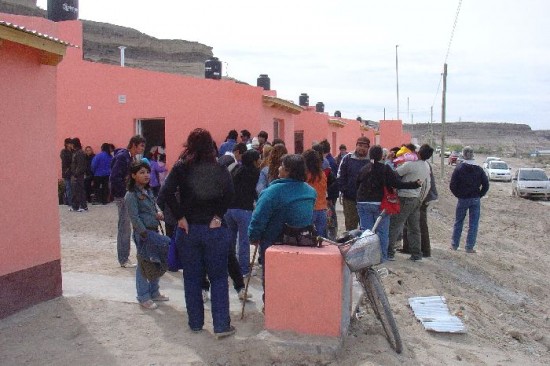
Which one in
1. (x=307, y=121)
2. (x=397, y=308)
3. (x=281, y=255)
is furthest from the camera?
(x=307, y=121)

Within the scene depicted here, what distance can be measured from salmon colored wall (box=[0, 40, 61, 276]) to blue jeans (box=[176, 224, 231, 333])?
167 cm

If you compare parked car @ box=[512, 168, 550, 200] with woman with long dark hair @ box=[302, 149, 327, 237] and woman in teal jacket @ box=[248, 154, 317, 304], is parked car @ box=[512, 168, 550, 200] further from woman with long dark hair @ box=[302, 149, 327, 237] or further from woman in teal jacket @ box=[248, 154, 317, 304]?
woman in teal jacket @ box=[248, 154, 317, 304]

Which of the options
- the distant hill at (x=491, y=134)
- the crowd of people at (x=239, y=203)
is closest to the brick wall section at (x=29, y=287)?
the crowd of people at (x=239, y=203)

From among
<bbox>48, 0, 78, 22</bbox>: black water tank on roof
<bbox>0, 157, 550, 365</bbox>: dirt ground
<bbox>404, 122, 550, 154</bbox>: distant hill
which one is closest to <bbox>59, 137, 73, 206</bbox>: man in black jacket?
<bbox>0, 157, 550, 365</bbox>: dirt ground

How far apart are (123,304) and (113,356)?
4.27 ft

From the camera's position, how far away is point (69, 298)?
21.3 ft

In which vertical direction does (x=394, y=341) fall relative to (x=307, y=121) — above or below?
below

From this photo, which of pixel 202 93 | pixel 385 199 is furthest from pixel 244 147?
pixel 202 93

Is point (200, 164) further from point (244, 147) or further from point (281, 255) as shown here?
point (244, 147)

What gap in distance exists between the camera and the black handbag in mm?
5375

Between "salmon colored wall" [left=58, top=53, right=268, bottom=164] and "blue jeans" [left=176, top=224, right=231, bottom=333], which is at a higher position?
"salmon colored wall" [left=58, top=53, right=268, bottom=164]

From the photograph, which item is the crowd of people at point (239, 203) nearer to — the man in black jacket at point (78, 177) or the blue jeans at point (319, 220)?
the blue jeans at point (319, 220)

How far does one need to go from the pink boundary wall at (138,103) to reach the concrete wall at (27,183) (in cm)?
841

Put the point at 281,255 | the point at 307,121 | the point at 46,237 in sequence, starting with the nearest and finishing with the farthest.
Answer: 1. the point at 281,255
2. the point at 46,237
3. the point at 307,121
